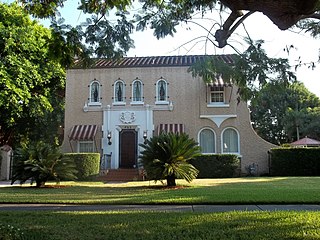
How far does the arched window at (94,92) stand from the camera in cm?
2691

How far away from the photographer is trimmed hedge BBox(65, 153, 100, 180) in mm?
22892

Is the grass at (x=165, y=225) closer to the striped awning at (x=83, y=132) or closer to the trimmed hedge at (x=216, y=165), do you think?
the trimmed hedge at (x=216, y=165)

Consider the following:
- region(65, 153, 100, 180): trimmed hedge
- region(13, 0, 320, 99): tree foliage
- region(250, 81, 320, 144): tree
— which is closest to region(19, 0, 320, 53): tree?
region(13, 0, 320, 99): tree foliage

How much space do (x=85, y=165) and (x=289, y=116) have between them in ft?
108

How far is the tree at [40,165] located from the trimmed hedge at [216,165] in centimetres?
895

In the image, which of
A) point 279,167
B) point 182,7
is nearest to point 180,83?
point 279,167

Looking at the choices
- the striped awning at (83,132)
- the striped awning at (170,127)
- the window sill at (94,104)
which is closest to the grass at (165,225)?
the striped awning at (83,132)

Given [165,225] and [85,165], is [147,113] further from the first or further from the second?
[165,225]

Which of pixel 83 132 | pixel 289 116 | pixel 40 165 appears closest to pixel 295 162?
pixel 83 132

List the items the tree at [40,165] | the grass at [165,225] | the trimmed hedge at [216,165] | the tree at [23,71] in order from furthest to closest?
the tree at [23,71]
the trimmed hedge at [216,165]
the tree at [40,165]
the grass at [165,225]

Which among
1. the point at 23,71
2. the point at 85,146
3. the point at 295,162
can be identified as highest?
the point at 23,71

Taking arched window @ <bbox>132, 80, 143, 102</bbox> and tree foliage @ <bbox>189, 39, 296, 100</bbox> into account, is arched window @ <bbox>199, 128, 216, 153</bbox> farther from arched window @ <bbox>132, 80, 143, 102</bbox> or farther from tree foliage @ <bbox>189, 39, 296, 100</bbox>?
tree foliage @ <bbox>189, 39, 296, 100</bbox>

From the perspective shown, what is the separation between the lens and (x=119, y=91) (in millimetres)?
26953

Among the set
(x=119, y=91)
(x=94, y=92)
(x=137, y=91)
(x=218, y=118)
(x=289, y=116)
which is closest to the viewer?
(x=218, y=118)
